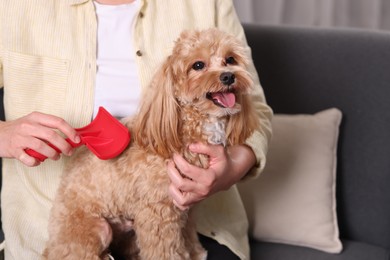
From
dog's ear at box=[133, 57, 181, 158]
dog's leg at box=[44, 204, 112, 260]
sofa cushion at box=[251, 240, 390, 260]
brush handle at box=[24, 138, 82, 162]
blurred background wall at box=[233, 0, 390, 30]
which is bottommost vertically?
sofa cushion at box=[251, 240, 390, 260]

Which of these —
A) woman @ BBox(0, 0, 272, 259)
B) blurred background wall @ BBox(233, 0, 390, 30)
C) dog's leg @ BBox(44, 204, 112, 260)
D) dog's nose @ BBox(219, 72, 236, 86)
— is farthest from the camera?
blurred background wall @ BBox(233, 0, 390, 30)

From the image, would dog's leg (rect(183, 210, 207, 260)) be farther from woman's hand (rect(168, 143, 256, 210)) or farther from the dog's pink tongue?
the dog's pink tongue

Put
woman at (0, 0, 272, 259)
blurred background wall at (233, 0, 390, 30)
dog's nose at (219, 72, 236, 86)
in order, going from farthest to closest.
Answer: blurred background wall at (233, 0, 390, 30) < woman at (0, 0, 272, 259) < dog's nose at (219, 72, 236, 86)

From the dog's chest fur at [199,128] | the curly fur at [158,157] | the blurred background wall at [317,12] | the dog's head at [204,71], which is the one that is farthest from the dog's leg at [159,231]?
the blurred background wall at [317,12]

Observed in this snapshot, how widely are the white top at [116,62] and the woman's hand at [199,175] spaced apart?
0.22 meters

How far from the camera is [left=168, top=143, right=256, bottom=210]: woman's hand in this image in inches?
50.4

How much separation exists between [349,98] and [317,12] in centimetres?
112

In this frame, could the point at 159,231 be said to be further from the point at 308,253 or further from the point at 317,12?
the point at 317,12

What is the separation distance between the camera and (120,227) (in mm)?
1413

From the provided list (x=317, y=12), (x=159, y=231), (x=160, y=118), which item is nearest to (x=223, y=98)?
(x=160, y=118)

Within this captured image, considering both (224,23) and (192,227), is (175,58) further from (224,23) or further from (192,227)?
(192,227)

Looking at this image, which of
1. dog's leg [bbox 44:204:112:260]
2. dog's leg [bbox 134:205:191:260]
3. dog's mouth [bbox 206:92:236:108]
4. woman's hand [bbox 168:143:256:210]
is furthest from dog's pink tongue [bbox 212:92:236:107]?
dog's leg [bbox 44:204:112:260]

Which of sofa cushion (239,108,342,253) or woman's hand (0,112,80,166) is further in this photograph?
sofa cushion (239,108,342,253)

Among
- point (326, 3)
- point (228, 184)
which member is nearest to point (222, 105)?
point (228, 184)
